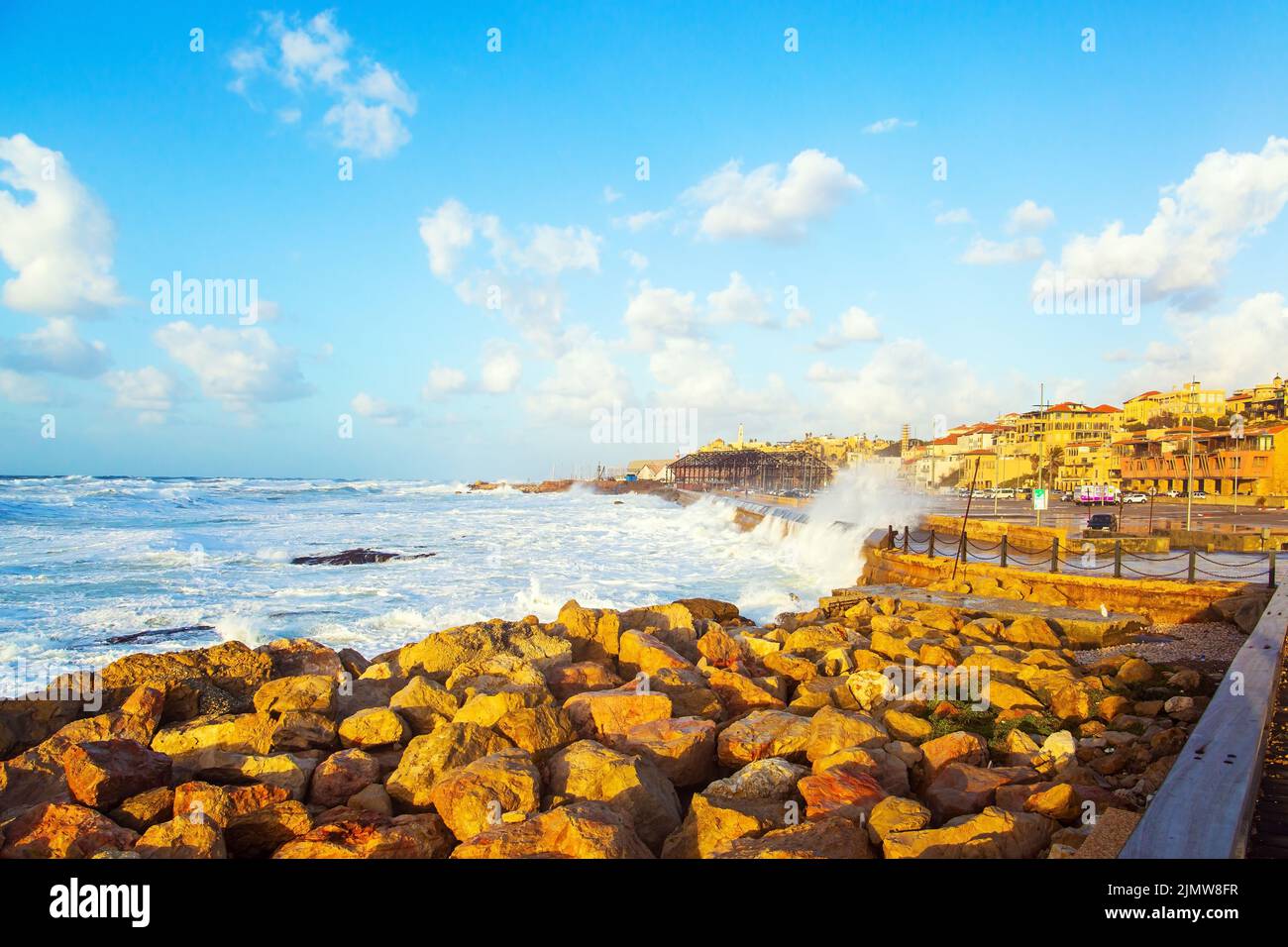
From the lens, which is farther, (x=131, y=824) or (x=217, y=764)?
(x=217, y=764)

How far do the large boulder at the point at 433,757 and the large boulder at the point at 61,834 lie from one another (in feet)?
5.04

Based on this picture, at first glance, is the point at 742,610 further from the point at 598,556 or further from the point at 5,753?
the point at 5,753

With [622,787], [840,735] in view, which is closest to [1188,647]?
[840,735]

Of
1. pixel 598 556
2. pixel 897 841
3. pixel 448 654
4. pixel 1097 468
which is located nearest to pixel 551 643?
pixel 448 654

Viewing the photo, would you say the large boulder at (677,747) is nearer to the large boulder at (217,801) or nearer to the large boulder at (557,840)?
the large boulder at (557,840)

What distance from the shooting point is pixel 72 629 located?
12.7 metres

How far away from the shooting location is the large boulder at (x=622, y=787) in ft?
15.4

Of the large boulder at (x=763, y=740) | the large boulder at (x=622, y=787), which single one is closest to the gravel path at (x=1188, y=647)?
the large boulder at (x=763, y=740)

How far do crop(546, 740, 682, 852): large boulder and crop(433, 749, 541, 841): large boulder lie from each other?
23cm

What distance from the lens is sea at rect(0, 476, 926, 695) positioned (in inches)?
501

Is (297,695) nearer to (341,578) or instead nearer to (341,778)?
(341,778)

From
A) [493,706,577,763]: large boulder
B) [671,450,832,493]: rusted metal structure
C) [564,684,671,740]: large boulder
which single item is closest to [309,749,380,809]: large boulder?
[493,706,577,763]: large boulder
